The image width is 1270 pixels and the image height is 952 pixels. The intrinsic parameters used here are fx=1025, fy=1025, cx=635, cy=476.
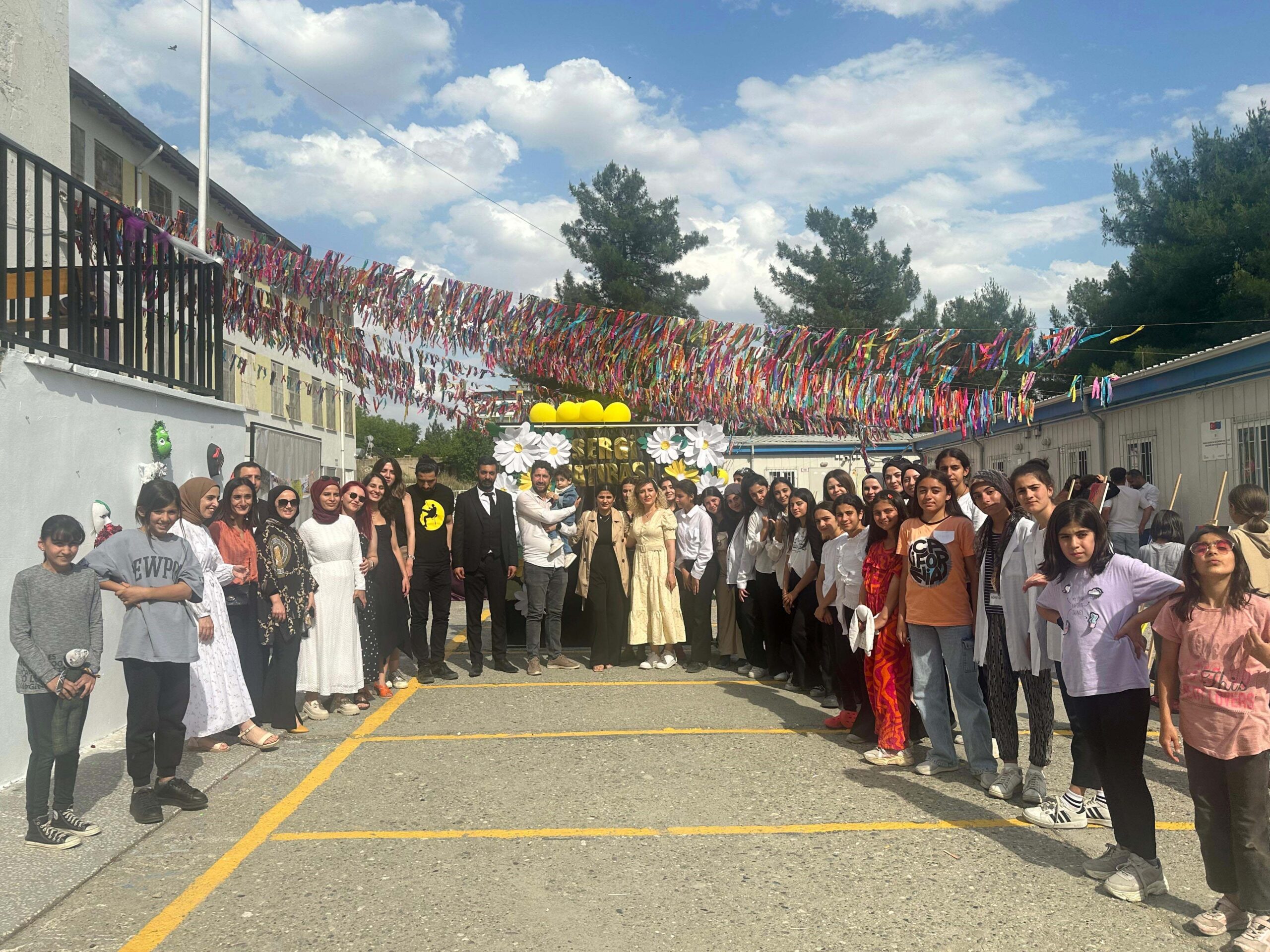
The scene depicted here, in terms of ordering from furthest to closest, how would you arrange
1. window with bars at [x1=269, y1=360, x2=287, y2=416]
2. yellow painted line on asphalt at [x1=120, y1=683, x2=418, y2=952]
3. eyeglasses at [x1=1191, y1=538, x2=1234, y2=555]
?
window with bars at [x1=269, y1=360, x2=287, y2=416] → yellow painted line on asphalt at [x1=120, y1=683, x2=418, y2=952] → eyeglasses at [x1=1191, y1=538, x2=1234, y2=555]

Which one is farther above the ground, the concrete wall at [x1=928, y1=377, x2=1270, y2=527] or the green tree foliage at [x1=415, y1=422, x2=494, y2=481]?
the green tree foliage at [x1=415, y1=422, x2=494, y2=481]

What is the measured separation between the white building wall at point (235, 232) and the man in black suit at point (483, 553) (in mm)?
7605

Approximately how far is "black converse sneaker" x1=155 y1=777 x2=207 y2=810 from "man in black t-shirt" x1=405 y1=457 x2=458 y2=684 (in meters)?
3.64

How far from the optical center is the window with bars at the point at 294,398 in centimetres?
3416

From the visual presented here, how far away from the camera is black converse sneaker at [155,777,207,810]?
508 centimetres

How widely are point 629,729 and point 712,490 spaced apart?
3.62m

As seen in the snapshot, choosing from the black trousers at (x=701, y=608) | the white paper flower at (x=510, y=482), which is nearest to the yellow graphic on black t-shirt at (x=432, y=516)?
the white paper flower at (x=510, y=482)

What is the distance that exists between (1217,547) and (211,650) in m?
5.25

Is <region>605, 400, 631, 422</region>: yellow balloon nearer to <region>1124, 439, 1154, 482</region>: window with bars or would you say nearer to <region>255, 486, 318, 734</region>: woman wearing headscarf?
<region>255, 486, 318, 734</region>: woman wearing headscarf

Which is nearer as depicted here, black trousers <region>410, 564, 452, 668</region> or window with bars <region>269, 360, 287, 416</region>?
black trousers <region>410, 564, 452, 668</region>

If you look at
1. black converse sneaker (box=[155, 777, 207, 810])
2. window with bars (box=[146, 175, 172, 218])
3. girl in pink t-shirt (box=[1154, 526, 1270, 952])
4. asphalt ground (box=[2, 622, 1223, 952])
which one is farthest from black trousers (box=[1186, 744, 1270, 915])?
window with bars (box=[146, 175, 172, 218])

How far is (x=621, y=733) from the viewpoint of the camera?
679 cm

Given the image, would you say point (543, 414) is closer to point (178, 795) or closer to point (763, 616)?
point (763, 616)

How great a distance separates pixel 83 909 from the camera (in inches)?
153
